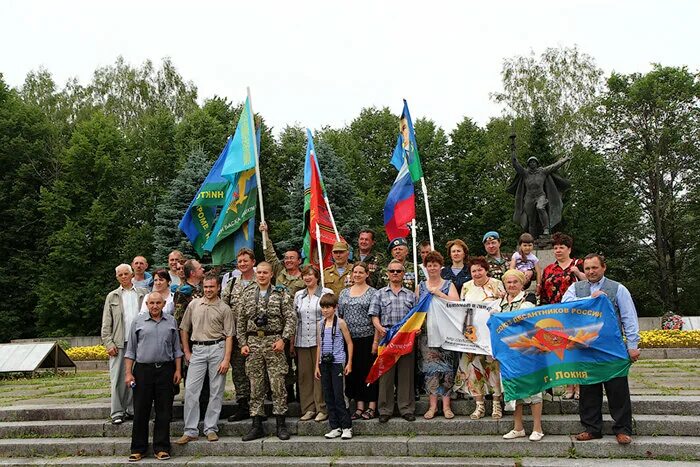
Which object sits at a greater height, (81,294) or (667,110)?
(667,110)

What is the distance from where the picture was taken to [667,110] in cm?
3020

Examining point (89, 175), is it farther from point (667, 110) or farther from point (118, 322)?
point (667, 110)

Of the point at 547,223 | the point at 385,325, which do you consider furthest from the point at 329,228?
the point at 547,223

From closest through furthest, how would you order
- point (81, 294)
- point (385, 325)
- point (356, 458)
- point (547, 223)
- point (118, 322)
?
point (356, 458)
point (385, 325)
point (118, 322)
point (547, 223)
point (81, 294)

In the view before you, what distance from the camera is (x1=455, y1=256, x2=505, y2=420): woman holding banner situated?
21.7ft

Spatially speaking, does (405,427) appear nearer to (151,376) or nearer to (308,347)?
Result: (308,347)

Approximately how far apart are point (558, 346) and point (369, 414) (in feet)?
→ 7.35

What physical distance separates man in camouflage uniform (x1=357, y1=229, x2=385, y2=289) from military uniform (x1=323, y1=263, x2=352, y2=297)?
239mm

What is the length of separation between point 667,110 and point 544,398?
92.2 ft

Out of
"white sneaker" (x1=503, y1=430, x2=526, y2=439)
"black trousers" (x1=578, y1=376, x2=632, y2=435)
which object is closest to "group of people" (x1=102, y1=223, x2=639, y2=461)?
"white sneaker" (x1=503, y1=430, x2=526, y2=439)

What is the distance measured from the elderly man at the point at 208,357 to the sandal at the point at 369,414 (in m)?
1.66

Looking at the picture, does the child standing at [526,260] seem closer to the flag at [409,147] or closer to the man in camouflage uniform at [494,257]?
the man in camouflage uniform at [494,257]

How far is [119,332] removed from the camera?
24.4ft

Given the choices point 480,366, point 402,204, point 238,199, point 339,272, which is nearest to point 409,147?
point 402,204
